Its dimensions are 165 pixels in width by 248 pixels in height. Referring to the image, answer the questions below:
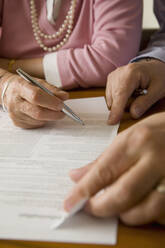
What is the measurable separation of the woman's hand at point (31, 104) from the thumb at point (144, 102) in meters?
0.14

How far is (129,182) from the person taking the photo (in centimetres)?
32

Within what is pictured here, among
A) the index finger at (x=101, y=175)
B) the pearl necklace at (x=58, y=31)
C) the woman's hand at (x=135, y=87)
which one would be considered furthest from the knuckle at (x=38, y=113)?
the pearl necklace at (x=58, y=31)

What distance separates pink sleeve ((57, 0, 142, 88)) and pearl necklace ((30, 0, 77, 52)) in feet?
0.19

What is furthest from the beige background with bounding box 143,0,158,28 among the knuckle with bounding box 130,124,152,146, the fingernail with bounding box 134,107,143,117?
the knuckle with bounding box 130,124,152,146

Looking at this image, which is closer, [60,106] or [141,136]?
[141,136]

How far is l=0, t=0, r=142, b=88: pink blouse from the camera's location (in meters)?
0.76

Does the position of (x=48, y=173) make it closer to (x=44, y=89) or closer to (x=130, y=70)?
(x=44, y=89)

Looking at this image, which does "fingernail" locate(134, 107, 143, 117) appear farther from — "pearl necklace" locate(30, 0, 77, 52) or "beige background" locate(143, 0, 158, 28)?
"beige background" locate(143, 0, 158, 28)

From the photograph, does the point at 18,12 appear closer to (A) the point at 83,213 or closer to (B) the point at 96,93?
(B) the point at 96,93

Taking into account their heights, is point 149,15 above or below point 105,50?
below

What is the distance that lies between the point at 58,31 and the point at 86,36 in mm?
78

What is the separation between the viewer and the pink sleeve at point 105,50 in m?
0.76

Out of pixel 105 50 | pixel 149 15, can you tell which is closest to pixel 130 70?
pixel 105 50

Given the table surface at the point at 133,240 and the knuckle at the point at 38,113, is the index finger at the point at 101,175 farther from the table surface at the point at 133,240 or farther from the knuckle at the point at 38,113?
the knuckle at the point at 38,113
